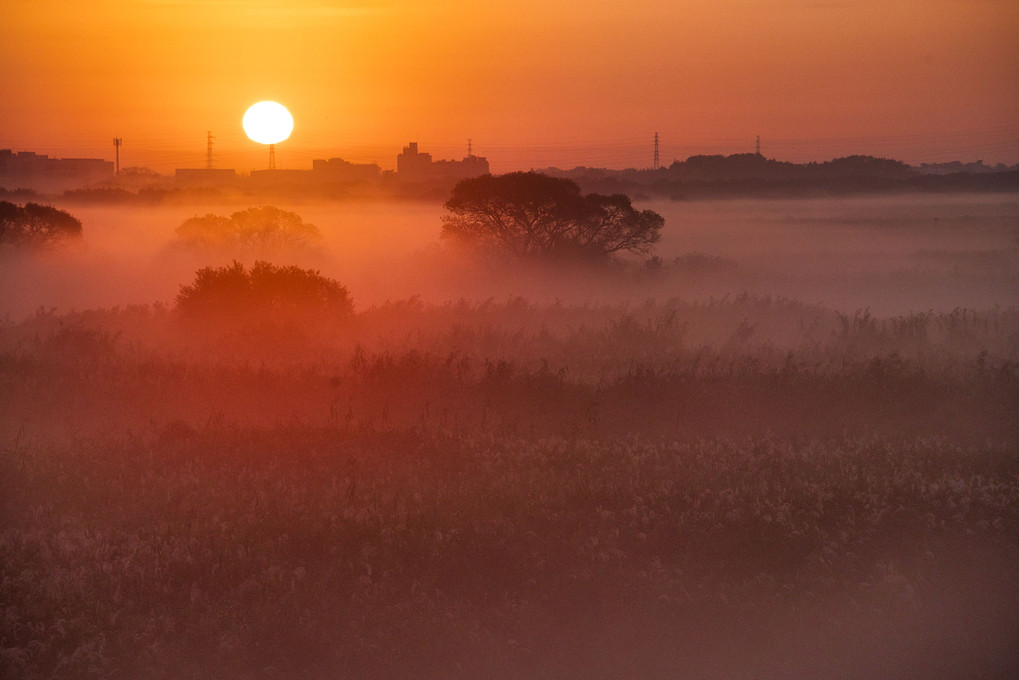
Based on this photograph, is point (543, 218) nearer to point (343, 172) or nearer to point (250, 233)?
point (250, 233)

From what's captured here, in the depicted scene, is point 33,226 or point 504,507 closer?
point 504,507

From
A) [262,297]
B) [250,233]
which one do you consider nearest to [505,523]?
[262,297]

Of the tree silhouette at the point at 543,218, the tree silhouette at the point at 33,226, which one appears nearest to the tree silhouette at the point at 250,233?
the tree silhouette at the point at 33,226

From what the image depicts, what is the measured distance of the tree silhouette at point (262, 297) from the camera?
17.5 meters

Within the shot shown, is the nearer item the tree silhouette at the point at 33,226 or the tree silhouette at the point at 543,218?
the tree silhouette at the point at 543,218

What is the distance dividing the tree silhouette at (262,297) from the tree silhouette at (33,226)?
66.4 feet

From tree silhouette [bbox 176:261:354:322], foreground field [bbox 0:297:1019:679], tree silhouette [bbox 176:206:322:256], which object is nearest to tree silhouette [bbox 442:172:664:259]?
tree silhouette [bbox 176:206:322:256]

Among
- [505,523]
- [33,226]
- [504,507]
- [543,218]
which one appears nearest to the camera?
[505,523]

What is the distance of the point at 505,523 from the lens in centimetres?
668

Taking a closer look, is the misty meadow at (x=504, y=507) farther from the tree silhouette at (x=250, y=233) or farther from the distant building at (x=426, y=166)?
the distant building at (x=426, y=166)

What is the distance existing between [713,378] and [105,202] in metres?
67.1

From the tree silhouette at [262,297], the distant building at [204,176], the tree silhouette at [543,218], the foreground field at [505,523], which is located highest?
the distant building at [204,176]

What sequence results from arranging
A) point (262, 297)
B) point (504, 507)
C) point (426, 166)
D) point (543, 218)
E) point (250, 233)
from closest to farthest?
point (504, 507)
point (262, 297)
point (543, 218)
point (250, 233)
point (426, 166)

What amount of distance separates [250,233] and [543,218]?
614 inches
